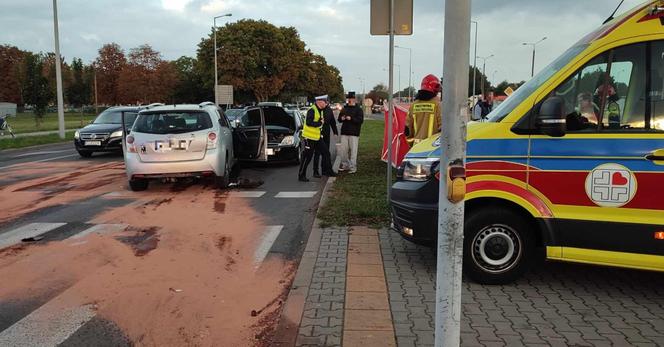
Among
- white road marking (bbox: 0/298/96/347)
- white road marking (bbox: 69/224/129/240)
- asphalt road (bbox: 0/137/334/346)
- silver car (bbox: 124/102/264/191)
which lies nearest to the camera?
white road marking (bbox: 0/298/96/347)

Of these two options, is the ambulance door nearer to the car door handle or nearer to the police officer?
the car door handle

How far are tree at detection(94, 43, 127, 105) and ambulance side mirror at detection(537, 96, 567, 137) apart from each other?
69.5m

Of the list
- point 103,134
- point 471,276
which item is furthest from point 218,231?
point 103,134

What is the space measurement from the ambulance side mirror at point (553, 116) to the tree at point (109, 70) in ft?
228

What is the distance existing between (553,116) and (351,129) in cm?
803

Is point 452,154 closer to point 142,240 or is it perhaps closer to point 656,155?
point 656,155

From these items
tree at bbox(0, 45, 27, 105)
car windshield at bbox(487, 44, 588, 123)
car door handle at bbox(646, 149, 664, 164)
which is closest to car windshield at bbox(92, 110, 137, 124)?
car windshield at bbox(487, 44, 588, 123)

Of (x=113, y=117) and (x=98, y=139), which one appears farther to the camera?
(x=113, y=117)

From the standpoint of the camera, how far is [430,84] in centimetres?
808

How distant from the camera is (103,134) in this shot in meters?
17.2

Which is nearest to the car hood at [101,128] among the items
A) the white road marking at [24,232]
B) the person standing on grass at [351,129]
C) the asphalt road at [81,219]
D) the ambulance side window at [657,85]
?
the asphalt road at [81,219]

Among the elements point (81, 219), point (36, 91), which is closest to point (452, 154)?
point (81, 219)

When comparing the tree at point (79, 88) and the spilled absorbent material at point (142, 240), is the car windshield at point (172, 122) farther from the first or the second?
the tree at point (79, 88)

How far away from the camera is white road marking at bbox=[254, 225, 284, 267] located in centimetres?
605
